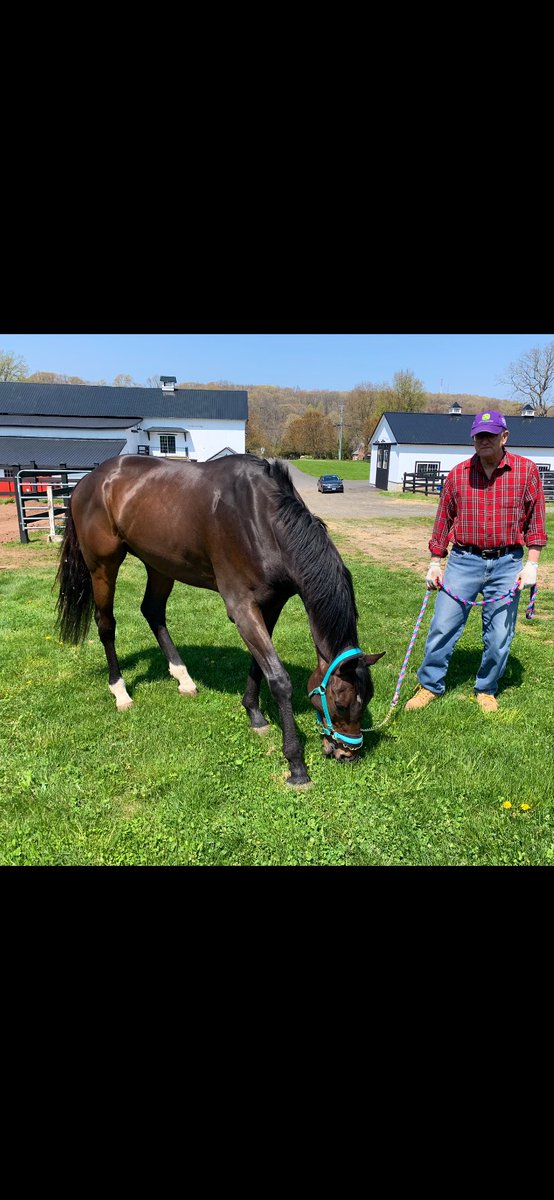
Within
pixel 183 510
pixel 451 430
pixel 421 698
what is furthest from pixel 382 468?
pixel 183 510

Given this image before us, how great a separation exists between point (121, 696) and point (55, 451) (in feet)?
115

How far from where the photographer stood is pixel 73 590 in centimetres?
530

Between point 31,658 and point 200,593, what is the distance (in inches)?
134

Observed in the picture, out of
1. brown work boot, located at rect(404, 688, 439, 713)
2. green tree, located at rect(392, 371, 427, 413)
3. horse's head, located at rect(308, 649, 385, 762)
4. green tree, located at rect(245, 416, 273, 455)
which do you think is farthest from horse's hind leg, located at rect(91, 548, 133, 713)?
green tree, located at rect(392, 371, 427, 413)

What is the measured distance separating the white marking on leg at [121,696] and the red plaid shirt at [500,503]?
117 inches

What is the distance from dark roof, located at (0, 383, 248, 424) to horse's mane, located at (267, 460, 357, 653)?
39.6 metres

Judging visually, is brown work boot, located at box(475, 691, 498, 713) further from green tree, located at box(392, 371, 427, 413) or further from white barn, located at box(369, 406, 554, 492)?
green tree, located at box(392, 371, 427, 413)

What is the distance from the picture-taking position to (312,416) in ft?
274

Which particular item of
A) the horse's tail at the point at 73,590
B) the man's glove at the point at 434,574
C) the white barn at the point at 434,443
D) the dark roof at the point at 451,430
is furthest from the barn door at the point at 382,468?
the horse's tail at the point at 73,590

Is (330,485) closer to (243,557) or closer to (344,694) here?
(243,557)

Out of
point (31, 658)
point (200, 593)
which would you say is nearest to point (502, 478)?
point (31, 658)

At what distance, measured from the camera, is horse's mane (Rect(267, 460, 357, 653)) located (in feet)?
11.3

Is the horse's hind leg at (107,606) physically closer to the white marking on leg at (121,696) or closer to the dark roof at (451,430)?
the white marking on leg at (121,696)

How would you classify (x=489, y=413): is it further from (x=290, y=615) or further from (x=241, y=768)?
(x=290, y=615)
